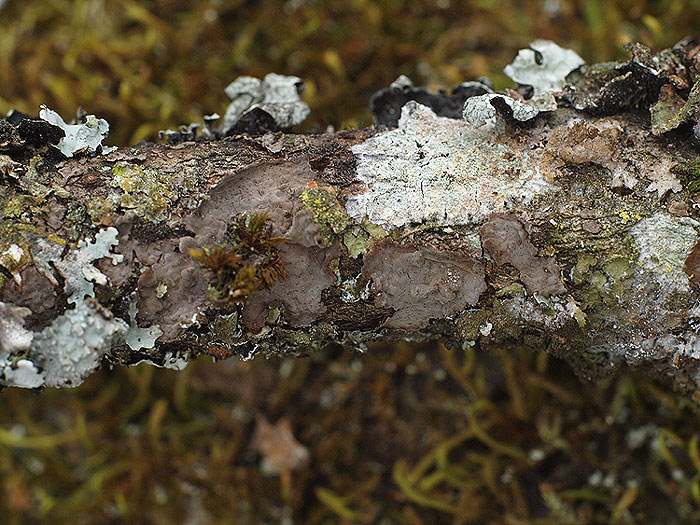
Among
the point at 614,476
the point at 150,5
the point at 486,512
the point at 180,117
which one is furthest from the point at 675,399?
the point at 150,5

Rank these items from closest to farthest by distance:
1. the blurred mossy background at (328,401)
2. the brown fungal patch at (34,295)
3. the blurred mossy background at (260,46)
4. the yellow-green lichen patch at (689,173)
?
the brown fungal patch at (34,295), the yellow-green lichen patch at (689,173), the blurred mossy background at (328,401), the blurred mossy background at (260,46)

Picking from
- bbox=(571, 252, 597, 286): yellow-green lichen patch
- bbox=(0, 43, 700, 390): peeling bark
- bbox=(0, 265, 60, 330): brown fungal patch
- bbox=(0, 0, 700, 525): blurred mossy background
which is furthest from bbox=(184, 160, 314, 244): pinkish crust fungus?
bbox=(0, 0, 700, 525): blurred mossy background

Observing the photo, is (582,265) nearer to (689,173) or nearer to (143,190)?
(689,173)

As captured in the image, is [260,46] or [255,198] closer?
[255,198]

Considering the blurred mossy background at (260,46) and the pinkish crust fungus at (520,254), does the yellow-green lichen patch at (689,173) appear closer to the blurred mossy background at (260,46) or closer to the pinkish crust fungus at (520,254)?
the pinkish crust fungus at (520,254)

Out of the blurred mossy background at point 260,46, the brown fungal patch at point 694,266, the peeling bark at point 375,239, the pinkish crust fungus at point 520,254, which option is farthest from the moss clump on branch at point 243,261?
the blurred mossy background at point 260,46

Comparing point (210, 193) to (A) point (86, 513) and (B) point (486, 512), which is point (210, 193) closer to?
(B) point (486, 512)

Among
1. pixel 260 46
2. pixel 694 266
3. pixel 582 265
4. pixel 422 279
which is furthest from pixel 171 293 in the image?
pixel 260 46
